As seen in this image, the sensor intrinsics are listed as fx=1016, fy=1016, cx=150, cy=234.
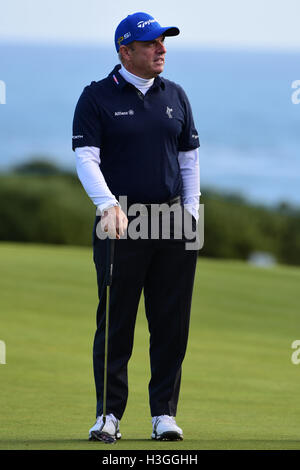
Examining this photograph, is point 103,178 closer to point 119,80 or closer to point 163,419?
point 119,80

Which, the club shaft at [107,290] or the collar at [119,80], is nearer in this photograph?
the club shaft at [107,290]

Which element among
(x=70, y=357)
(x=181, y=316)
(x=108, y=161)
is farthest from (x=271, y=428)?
(x=70, y=357)

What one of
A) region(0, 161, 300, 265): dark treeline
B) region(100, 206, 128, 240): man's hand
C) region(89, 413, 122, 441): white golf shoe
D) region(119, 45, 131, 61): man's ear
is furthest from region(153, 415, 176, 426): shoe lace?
region(0, 161, 300, 265): dark treeline

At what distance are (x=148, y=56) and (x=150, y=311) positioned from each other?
37.4 inches

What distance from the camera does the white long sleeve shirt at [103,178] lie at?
3512mm

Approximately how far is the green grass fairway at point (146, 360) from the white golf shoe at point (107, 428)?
0.04 metres

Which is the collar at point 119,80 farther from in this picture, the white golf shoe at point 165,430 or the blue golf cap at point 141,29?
the white golf shoe at point 165,430

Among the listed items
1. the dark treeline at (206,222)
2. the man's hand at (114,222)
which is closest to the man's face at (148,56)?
the man's hand at (114,222)

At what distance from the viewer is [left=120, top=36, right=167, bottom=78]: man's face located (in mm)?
3643

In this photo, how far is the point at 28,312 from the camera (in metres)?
8.66

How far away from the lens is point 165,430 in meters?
3.67

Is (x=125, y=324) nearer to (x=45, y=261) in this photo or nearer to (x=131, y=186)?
(x=131, y=186)

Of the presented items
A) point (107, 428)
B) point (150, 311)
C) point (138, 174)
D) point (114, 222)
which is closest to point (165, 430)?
point (107, 428)

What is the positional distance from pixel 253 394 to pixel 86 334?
2.50m
